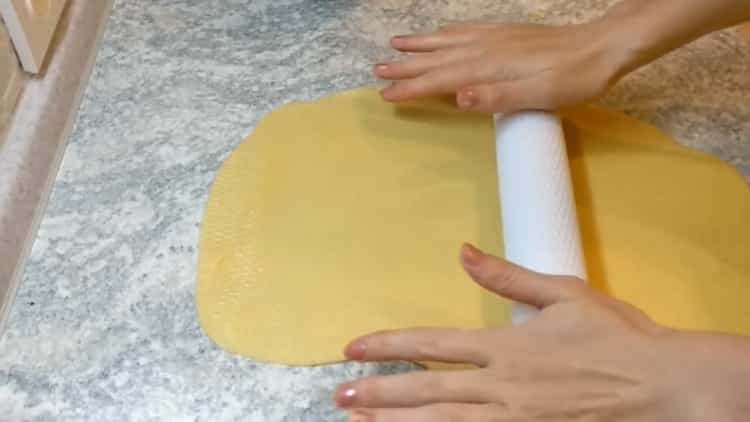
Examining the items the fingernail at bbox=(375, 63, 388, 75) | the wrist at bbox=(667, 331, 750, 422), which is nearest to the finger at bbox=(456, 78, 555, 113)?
the fingernail at bbox=(375, 63, 388, 75)

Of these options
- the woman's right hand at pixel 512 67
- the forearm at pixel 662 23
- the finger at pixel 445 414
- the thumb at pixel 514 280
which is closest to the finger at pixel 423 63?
the woman's right hand at pixel 512 67

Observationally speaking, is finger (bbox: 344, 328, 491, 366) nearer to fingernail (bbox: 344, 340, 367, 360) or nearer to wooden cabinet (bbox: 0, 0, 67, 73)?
fingernail (bbox: 344, 340, 367, 360)

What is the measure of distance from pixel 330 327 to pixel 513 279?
181 millimetres

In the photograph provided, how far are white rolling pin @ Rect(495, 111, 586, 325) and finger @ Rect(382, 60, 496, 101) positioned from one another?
0.16 feet

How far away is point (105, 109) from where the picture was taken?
973 millimetres

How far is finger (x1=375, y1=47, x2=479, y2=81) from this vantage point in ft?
2.91

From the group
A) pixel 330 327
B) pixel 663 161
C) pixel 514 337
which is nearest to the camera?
pixel 514 337

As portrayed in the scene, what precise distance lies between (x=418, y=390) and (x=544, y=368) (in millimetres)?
96

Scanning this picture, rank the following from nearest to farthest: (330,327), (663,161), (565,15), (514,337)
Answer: (514,337)
(330,327)
(663,161)
(565,15)

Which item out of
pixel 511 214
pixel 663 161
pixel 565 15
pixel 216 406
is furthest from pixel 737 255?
pixel 216 406

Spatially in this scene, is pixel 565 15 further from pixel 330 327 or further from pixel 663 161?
pixel 330 327

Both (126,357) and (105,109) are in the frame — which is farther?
(105,109)

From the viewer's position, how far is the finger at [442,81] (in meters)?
0.87

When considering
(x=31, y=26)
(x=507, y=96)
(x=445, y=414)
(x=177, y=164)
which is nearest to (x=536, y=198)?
(x=507, y=96)
